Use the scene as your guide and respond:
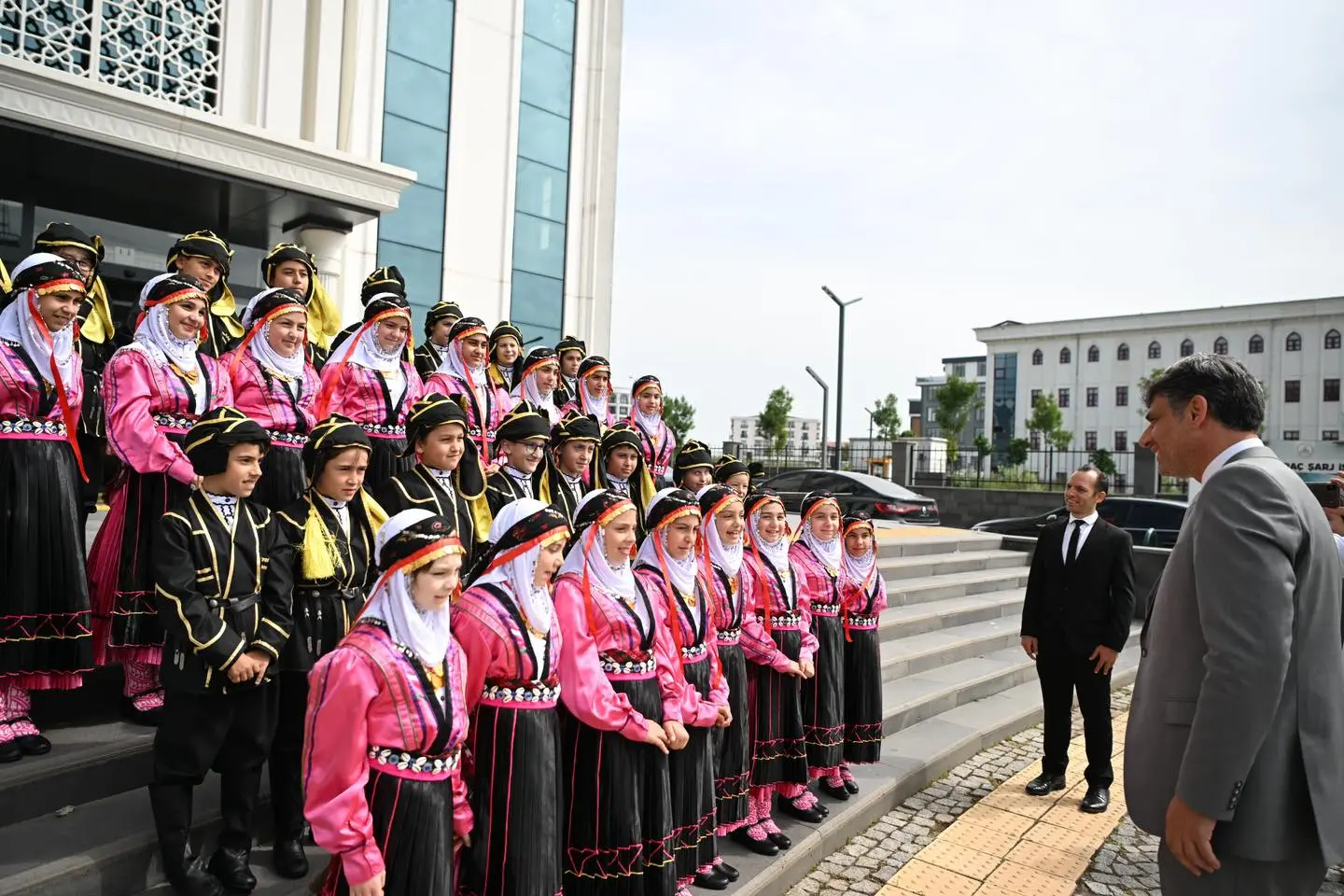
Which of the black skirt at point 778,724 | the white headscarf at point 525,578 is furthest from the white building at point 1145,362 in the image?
the white headscarf at point 525,578

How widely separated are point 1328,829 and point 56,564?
15.0 ft

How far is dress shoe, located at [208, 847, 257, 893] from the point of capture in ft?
10.4

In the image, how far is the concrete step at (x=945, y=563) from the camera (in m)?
9.88

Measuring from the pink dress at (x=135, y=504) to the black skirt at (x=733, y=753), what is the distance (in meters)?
2.63

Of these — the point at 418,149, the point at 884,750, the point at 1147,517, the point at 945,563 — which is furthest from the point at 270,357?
the point at 1147,517

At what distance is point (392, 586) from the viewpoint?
9.01 feet

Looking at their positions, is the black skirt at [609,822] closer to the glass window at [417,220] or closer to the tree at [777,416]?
the glass window at [417,220]

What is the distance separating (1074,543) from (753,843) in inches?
118

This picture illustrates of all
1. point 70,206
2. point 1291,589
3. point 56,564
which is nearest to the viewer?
point 1291,589

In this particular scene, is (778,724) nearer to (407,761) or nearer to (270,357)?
(407,761)

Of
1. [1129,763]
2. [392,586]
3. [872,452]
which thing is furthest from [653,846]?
[872,452]

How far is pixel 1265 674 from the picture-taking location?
212cm

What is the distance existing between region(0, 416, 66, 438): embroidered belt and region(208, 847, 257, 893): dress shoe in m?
1.99

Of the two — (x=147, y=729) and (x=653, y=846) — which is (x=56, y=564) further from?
(x=653, y=846)
